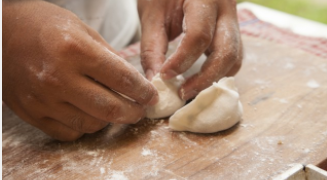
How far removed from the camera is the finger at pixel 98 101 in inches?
36.8

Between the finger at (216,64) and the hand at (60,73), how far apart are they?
0.17 metres

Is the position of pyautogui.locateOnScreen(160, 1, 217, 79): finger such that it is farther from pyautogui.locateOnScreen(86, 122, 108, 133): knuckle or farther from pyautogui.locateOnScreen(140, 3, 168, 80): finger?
pyautogui.locateOnScreen(86, 122, 108, 133): knuckle

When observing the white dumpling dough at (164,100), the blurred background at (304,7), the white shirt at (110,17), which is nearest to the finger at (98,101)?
the white dumpling dough at (164,100)

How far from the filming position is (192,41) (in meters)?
1.07

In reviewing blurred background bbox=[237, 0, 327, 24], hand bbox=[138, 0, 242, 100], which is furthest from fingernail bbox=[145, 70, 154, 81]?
Result: blurred background bbox=[237, 0, 327, 24]

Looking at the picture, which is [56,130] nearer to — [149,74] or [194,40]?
[149,74]

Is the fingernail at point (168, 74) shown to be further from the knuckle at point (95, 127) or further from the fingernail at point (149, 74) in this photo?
the knuckle at point (95, 127)

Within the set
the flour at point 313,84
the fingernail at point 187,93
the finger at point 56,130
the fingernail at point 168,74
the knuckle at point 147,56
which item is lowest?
the flour at point 313,84

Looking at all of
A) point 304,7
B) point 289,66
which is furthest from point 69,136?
point 304,7

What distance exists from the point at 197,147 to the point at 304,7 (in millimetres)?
2061

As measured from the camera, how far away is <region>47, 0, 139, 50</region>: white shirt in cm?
141

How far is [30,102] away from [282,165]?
58cm

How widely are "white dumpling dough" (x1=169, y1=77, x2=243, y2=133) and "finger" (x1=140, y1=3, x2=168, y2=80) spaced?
0.55 ft

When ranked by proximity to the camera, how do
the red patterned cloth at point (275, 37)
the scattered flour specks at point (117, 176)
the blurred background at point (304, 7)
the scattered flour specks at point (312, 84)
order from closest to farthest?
the scattered flour specks at point (117, 176)
the scattered flour specks at point (312, 84)
the red patterned cloth at point (275, 37)
the blurred background at point (304, 7)
